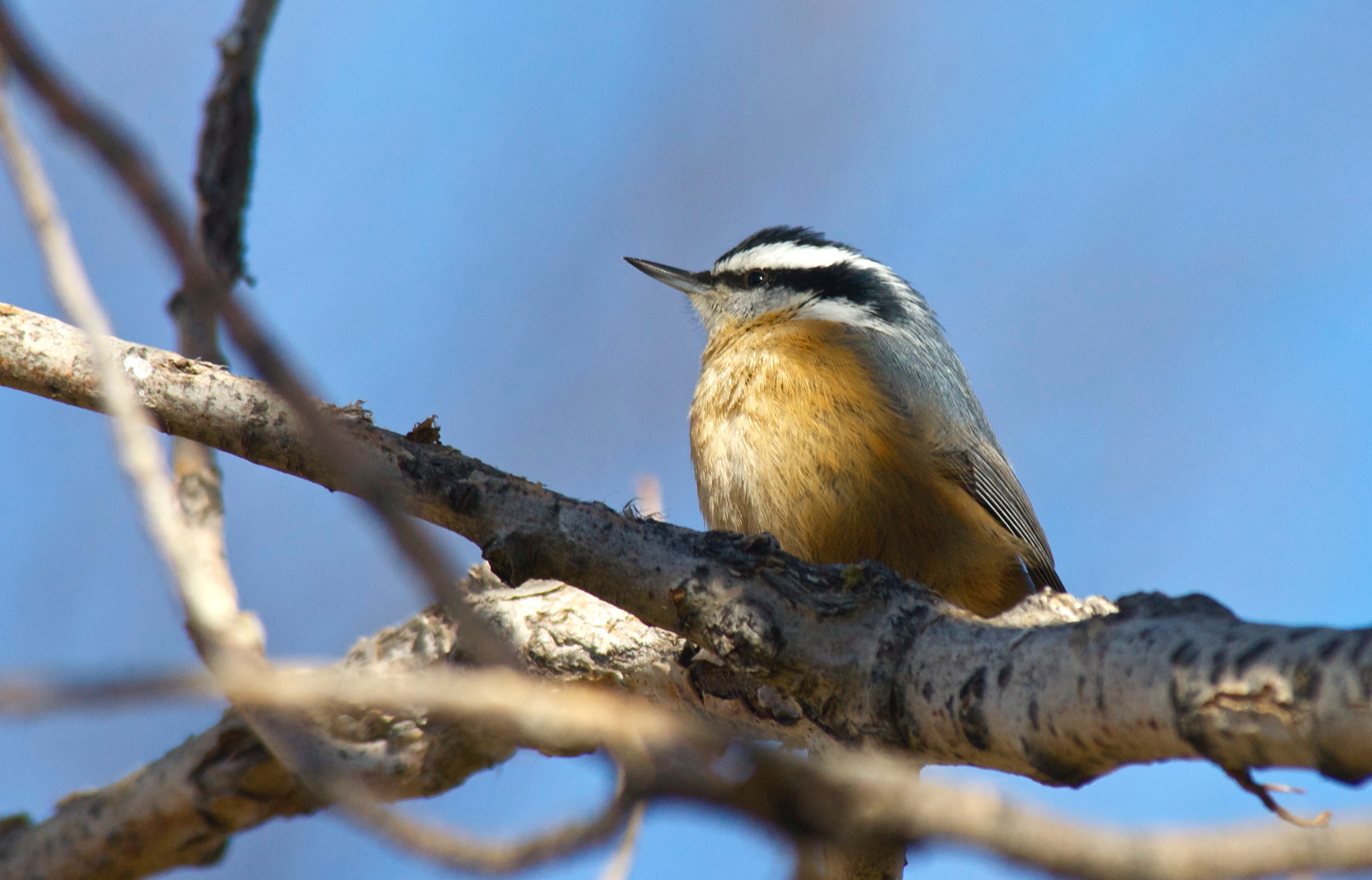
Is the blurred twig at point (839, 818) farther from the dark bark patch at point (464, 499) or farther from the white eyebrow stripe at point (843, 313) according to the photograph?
the white eyebrow stripe at point (843, 313)

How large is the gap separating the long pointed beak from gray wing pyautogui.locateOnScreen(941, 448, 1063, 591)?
5.37ft

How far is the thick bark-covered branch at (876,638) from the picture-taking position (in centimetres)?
164

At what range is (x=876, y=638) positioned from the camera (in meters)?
2.39

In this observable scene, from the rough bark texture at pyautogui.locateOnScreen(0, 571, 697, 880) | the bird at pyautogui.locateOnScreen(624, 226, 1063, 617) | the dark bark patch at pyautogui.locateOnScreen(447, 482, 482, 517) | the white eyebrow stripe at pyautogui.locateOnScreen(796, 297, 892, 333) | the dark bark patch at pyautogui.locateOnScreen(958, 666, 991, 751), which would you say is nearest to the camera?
the dark bark patch at pyautogui.locateOnScreen(958, 666, 991, 751)

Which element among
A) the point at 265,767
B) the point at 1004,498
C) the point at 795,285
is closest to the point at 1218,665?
the point at 1004,498

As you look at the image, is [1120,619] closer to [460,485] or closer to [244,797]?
[460,485]

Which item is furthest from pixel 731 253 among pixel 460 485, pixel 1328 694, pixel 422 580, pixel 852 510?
pixel 422 580

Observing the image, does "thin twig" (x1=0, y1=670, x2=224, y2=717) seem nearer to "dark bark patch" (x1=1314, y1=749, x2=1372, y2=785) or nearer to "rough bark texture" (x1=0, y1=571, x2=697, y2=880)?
"dark bark patch" (x1=1314, y1=749, x2=1372, y2=785)

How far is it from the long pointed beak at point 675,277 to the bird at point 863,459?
0.60 m

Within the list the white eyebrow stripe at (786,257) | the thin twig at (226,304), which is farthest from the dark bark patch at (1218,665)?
the white eyebrow stripe at (786,257)

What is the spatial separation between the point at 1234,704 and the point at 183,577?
1.60m

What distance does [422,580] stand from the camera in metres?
0.94

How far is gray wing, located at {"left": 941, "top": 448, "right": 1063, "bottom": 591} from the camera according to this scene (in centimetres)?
410

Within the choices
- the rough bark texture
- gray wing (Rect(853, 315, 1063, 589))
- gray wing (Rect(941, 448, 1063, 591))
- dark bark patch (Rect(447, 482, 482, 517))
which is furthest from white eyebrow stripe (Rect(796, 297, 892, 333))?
dark bark patch (Rect(447, 482, 482, 517))
